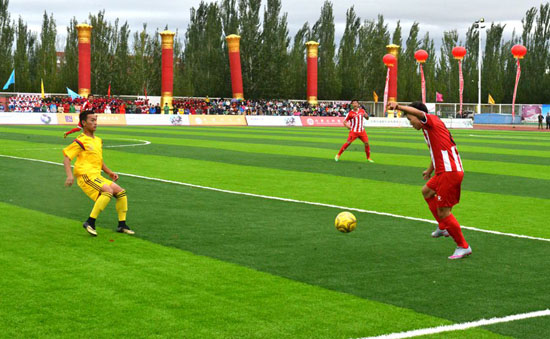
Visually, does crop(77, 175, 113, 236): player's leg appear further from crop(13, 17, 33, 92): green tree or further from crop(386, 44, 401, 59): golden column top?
crop(386, 44, 401, 59): golden column top

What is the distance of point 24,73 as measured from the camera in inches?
2970

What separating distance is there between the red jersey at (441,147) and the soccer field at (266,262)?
1104 millimetres

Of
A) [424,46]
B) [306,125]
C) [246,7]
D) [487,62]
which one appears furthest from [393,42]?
[306,125]

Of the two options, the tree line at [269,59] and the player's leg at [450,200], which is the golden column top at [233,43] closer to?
the tree line at [269,59]

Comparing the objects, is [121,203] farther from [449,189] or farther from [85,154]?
[449,189]

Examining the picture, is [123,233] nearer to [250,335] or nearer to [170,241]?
[170,241]

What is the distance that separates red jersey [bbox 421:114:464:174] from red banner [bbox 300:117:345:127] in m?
52.4

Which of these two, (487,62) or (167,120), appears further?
(487,62)

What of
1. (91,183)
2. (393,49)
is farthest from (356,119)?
(393,49)

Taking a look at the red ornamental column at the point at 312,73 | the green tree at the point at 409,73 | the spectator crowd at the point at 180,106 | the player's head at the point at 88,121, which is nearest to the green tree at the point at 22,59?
the spectator crowd at the point at 180,106

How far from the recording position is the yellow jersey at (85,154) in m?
9.90

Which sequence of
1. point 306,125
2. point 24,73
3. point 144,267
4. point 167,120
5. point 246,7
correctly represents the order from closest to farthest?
point 144,267 → point 167,120 → point 306,125 → point 24,73 → point 246,7

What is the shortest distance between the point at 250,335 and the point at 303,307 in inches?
35.9

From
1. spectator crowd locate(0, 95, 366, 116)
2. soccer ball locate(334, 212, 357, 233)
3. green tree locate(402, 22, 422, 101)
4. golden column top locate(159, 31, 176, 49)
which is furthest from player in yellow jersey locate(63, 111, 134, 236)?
green tree locate(402, 22, 422, 101)
